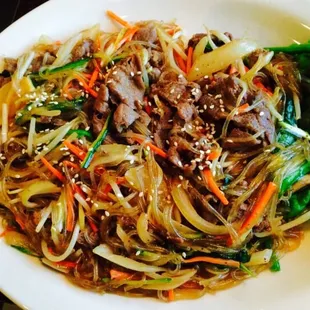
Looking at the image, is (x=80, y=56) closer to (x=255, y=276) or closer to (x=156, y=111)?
(x=156, y=111)

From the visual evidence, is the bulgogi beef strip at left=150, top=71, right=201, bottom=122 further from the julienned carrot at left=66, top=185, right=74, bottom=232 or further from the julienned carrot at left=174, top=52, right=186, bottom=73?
the julienned carrot at left=66, top=185, right=74, bottom=232

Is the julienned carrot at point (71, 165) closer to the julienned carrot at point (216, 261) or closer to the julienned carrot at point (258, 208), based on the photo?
the julienned carrot at point (216, 261)

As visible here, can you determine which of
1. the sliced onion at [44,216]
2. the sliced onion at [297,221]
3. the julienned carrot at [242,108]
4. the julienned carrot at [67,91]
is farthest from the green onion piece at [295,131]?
the sliced onion at [44,216]

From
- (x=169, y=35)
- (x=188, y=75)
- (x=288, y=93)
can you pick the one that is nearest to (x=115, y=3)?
(x=169, y=35)

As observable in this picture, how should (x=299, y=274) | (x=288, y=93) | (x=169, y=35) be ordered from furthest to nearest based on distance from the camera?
(x=169, y=35) < (x=288, y=93) < (x=299, y=274)

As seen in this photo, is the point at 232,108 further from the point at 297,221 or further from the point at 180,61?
the point at 297,221

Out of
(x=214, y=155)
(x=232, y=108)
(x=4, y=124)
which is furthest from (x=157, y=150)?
(x=4, y=124)
